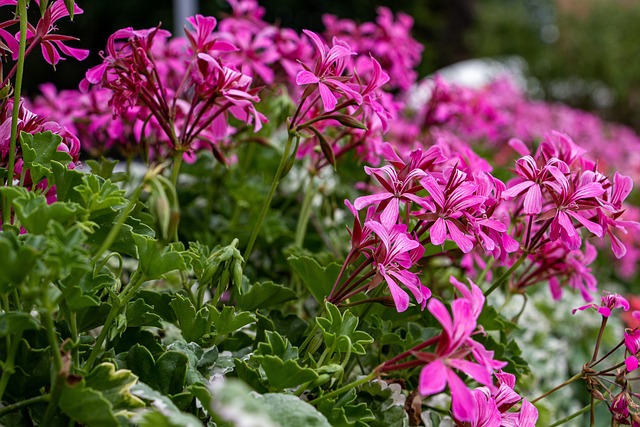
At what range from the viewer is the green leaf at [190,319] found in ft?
2.59

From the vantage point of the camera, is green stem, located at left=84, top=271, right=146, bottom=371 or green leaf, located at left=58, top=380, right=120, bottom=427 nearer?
green leaf, located at left=58, top=380, right=120, bottom=427

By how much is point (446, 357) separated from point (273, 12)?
5868 millimetres

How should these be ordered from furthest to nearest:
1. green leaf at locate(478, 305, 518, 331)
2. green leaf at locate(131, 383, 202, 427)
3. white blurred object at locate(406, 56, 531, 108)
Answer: white blurred object at locate(406, 56, 531, 108) < green leaf at locate(478, 305, 518, 331) < green leaf at locate(131, 383, 202, 427)

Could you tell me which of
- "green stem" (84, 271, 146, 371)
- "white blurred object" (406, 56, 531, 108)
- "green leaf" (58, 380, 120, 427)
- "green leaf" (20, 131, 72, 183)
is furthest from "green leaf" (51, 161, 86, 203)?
"white blurred object" (406, 56, 531, 108)

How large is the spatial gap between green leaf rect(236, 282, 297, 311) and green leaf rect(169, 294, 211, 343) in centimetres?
8

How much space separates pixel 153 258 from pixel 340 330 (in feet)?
0.72

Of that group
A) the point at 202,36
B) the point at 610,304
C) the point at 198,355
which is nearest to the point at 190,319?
the point at 198,355

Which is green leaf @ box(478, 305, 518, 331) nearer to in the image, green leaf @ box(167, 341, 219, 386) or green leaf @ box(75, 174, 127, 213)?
green leaf @ box(167, 341, 219, 386)

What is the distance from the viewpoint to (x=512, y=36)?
9008 mm

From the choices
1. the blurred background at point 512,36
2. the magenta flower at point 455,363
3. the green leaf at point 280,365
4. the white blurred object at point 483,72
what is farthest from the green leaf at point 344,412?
the blurred background at point 512,36

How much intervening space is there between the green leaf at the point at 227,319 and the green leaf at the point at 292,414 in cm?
16

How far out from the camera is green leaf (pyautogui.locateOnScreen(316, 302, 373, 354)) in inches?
29.9

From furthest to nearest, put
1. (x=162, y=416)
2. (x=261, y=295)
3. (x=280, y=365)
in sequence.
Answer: (x=261, y=295) < (x=280, y=365) < (x=162, y=416)

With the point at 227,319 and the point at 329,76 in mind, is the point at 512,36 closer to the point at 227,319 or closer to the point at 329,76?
the point at 329,76
